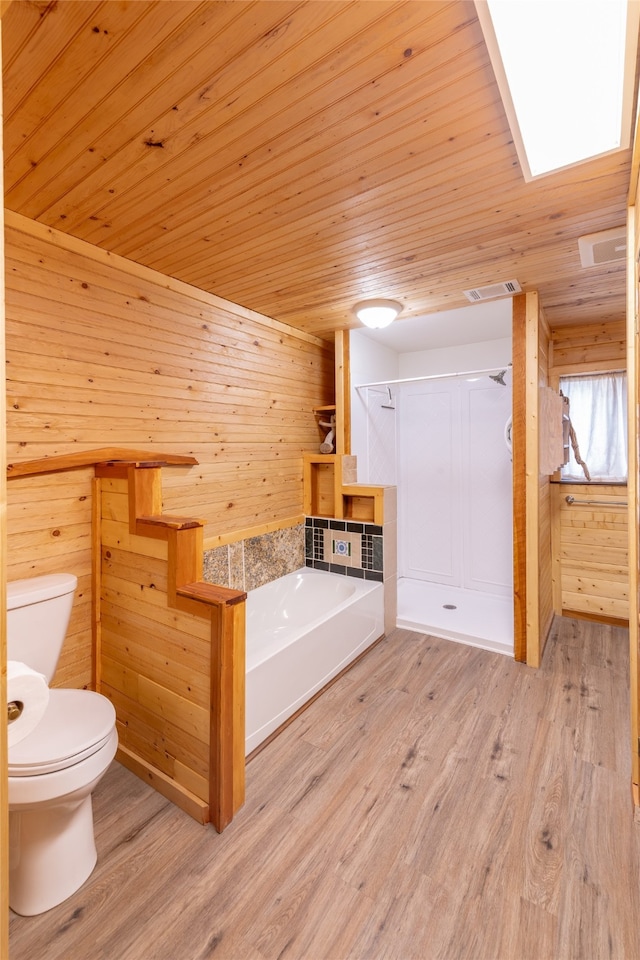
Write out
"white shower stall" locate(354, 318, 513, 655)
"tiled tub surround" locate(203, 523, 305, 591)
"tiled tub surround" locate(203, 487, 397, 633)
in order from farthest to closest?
1. "white shower stall" locate(354, 318, 513, 655)
2. "tiled tub surround" locate(203, 487, 397, 633)
3. "tiled tub surround" locate(203, 523, 305, 591)

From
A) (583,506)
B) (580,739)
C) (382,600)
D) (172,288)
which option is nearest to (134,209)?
(172,288)

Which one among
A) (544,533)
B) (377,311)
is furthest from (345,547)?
(377,311)


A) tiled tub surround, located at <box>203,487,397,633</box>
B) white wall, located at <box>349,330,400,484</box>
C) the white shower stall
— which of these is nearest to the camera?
tiled tub surround, located at <box>203,487,397,633</box>

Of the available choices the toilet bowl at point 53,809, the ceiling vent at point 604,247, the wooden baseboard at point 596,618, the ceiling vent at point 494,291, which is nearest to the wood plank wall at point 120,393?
the toilet bowl at point 53,809

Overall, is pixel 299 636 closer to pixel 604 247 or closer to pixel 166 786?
pixel 166 786

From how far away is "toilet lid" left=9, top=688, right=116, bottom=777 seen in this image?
1298mm

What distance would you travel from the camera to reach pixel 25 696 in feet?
2.81

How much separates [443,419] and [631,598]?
9.06ft

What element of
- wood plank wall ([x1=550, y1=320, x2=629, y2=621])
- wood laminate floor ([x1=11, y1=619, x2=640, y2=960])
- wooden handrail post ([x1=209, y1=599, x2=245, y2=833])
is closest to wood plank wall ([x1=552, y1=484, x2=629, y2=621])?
wood plank wall ([x1=550, y1=320, x2=629, y2=621])

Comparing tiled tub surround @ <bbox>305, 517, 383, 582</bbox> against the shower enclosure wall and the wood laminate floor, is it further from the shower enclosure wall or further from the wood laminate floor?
the wood laminate floor

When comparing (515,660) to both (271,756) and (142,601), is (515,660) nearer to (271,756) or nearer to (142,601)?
(271,756)

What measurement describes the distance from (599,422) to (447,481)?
1.33 metres

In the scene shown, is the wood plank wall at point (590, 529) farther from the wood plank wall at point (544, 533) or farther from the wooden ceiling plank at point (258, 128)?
the wooden ceiling plank at point (258, 128)

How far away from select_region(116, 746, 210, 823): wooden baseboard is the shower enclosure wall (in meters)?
2.12
